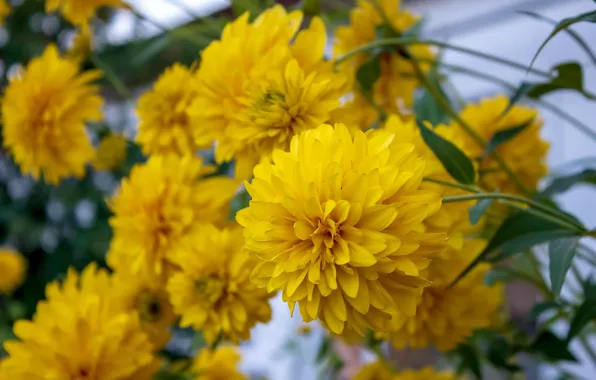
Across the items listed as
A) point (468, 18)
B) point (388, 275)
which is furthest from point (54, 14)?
point (388, 275)


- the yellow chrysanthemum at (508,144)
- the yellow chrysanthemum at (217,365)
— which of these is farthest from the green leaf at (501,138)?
the yellow chrysanthemum at (217,365)

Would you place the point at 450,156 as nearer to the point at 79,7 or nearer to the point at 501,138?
the point at 501,138

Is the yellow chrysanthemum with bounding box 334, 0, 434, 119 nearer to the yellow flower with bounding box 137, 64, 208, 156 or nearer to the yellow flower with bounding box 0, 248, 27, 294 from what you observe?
the yellow flower with bounding box 137, 64, 208, 156

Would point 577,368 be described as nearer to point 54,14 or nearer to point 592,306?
point 592,306

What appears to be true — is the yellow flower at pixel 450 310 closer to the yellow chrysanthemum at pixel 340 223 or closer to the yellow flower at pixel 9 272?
the yellow chrysanthemum at pixel 340 223

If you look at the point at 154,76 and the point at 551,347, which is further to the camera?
the point at 154,76

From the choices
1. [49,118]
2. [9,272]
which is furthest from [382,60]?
[9,272]
